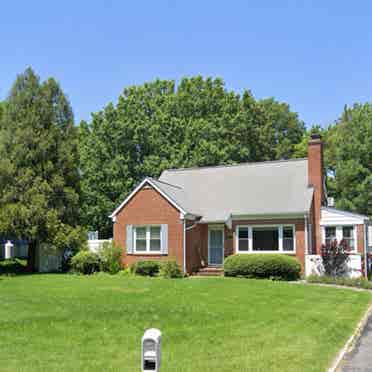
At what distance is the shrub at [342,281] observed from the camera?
20.0 meters

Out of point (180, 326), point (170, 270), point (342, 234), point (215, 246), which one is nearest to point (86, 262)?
point (170, 270)

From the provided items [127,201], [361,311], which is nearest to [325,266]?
[361,311]

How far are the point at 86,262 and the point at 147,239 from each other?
11.7 feet

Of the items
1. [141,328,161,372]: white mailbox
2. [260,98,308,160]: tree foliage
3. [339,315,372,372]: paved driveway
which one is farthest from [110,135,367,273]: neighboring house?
[260,98,308,160]: tree foliage

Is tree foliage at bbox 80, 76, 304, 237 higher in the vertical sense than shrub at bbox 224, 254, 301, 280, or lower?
higher

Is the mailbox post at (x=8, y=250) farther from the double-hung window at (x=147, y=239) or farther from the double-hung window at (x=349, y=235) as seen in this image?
the double-hung window at (x=349, y=235)

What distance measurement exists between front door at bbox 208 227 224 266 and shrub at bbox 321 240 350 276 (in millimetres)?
6056

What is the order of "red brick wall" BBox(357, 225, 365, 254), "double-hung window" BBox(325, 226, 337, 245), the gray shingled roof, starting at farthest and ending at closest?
"double-hung window" BBox(325, 226, 337, 245) → the gray shingled roof → "red brick wall" BBox(357, 225, 365, 254)

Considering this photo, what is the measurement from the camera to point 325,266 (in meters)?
22.7

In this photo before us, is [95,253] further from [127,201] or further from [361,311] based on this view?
[361,311]

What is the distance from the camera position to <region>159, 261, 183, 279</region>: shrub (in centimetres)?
2358

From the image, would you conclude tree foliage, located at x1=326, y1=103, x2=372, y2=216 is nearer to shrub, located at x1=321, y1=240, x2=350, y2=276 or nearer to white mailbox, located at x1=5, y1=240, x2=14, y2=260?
shrub, located at x1=321, y1=240, x2=350, y2=276

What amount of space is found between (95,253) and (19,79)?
11.4 metres

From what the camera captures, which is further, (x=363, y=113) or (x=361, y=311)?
(x=363, y=113)
